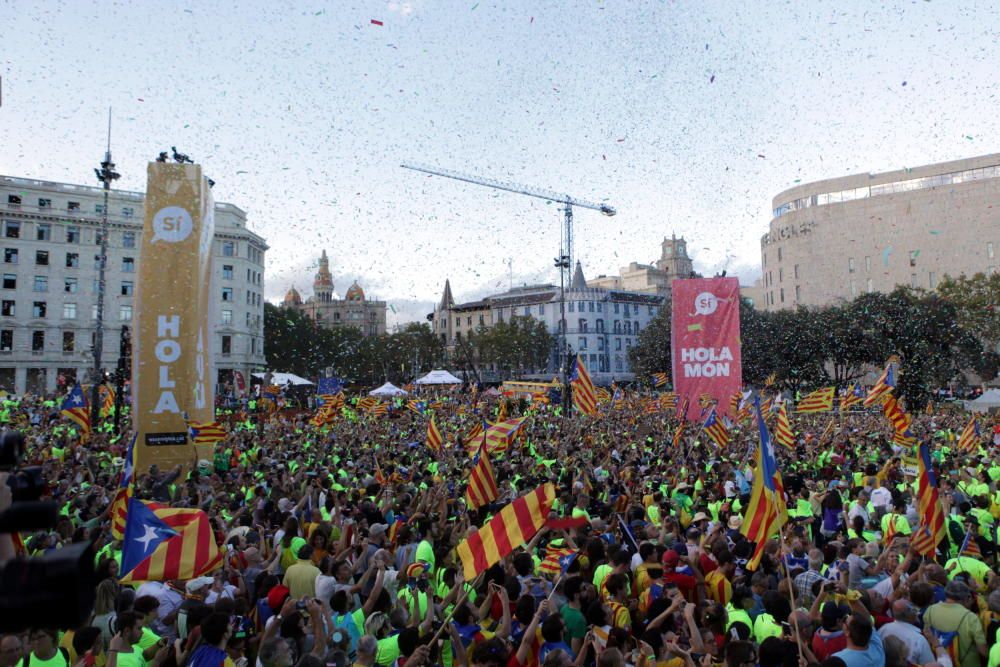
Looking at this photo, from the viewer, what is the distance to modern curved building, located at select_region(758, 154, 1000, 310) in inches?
3270

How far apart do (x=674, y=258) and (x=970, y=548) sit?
172 m

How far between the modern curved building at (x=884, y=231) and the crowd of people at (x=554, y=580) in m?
77.1

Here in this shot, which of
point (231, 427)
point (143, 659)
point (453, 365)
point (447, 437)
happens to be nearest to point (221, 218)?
point (453, 365)

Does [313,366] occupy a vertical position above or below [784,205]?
below

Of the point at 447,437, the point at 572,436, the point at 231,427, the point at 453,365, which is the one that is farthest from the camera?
the point at 453,365

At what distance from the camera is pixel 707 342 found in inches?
1075

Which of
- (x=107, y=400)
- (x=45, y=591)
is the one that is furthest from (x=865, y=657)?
(x=107, y=400)

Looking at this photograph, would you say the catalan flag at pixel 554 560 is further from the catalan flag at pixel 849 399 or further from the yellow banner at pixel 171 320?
the catalan flag at pixel 849 399

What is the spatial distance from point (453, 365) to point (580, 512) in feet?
308

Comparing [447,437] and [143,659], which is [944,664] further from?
[447,437]

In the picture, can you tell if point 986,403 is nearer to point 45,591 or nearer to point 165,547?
point 165,547

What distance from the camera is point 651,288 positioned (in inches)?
5679

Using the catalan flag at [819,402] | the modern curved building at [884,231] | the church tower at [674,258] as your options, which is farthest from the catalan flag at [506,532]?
the church tower at [674,258]

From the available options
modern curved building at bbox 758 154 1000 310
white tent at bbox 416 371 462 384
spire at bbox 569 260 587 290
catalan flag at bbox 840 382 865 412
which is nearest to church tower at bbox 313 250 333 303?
spire at bbox 569 260 587 290
